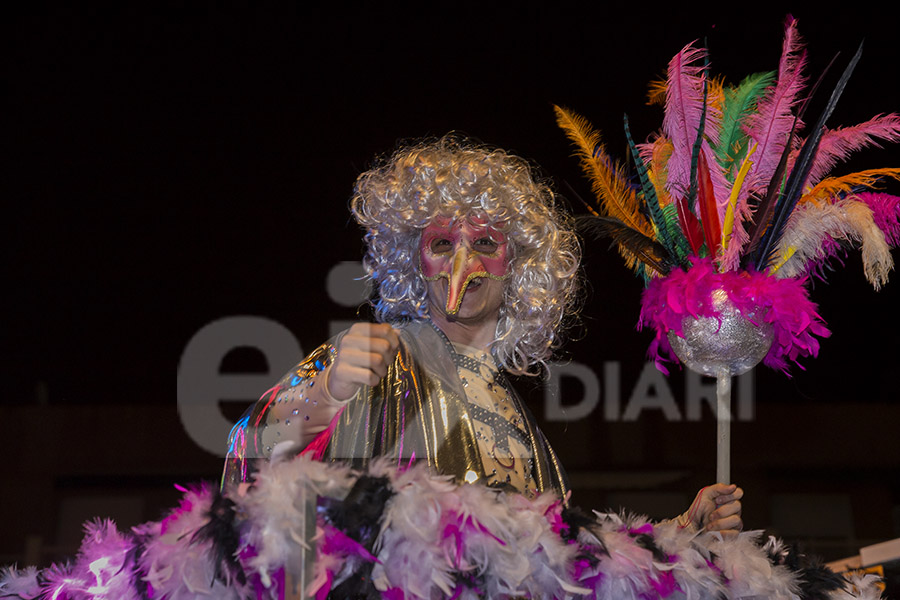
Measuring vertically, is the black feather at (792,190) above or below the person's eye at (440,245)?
above

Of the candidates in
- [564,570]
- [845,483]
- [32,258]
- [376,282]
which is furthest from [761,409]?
[564,570]

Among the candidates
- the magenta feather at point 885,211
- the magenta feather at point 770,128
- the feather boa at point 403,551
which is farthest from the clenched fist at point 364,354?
the magenta feather at point 885,211

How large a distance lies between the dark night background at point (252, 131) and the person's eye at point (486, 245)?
1.58 meters

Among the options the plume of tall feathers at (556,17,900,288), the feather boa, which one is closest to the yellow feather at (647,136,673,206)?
the plume of tall feathers at (556,17,900,288)

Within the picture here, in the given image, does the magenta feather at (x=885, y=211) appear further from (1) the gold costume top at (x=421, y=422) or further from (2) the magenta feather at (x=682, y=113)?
(1) the gold costume top at (x=421, y=422)

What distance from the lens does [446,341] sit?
1.80 metres

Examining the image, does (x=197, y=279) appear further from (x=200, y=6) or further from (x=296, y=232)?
(x=200, y=6)

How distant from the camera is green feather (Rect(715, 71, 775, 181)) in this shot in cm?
191

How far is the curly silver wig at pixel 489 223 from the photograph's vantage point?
187 cm

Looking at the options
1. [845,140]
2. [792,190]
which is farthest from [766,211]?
[845,140]

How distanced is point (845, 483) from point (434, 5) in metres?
3.20

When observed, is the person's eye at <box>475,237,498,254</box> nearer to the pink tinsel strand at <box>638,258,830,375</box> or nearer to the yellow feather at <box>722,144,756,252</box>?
the pink tinsel strand at <box>638,258,830,375</box>

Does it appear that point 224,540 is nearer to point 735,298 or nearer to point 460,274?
point 460,274

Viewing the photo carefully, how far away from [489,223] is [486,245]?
0.05 meters
